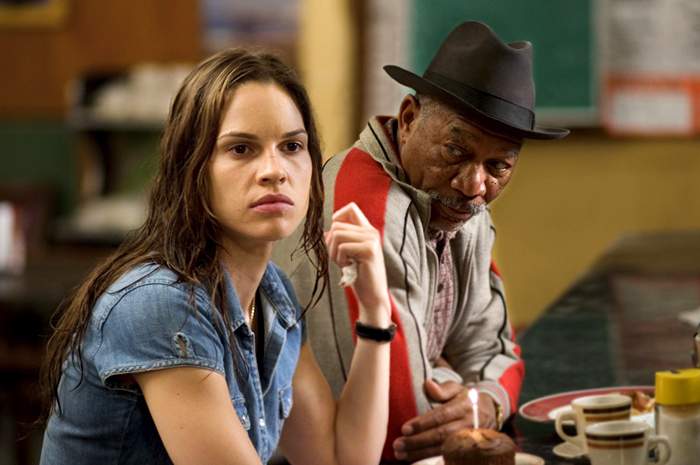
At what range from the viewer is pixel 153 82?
6133 mm

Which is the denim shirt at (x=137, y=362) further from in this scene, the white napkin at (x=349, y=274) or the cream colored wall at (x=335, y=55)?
the cream colored wall at (x=335, y=55)

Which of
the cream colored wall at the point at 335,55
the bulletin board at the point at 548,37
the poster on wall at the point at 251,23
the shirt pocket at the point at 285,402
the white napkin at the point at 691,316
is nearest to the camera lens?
the shirt pocket at the point at 285,402

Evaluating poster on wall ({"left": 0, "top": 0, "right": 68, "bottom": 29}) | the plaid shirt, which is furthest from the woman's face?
poster on wall ({"left": 0, "top": 0, "right": 68, "bottom": 29})

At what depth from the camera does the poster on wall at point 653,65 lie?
18.0 ft

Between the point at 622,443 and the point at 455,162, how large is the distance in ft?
1.60

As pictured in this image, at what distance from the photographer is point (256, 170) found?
153 centimetres

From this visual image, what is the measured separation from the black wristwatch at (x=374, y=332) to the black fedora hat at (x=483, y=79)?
322 millimetres

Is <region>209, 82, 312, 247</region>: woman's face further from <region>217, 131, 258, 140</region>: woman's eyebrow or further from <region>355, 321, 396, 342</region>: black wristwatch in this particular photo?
<region>355, 321, 396, 342</region>: black wristwatch

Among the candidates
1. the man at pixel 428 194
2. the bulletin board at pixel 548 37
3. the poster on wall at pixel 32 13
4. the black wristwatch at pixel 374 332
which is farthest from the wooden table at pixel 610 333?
the poster on wall at pixel 32 13

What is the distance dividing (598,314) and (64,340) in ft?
5.53

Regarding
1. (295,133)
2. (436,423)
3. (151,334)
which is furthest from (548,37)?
(151,334)

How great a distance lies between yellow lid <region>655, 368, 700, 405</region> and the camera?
5.08 feet

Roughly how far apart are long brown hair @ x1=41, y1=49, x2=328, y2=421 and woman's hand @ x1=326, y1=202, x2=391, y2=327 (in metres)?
0.09

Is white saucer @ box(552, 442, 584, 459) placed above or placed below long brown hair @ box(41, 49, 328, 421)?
below
